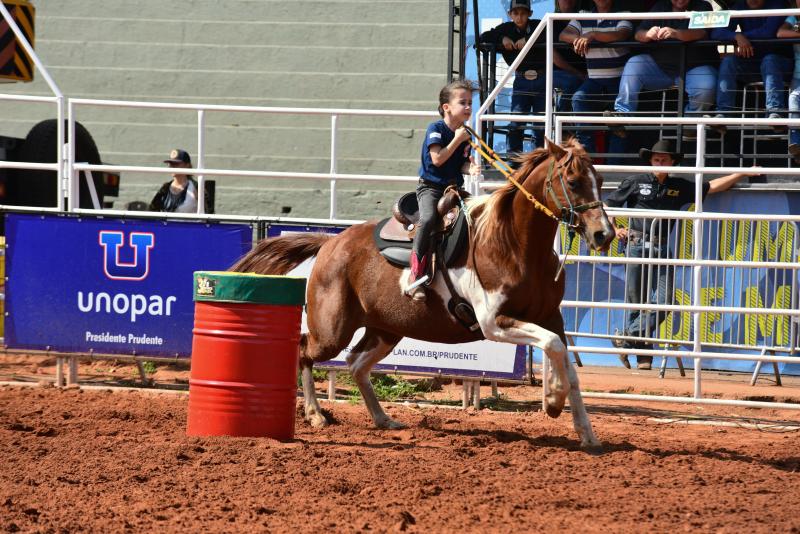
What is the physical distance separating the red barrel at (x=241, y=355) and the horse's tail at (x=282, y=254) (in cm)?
157

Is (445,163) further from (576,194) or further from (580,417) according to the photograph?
(580,417)

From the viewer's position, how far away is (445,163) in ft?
27.3

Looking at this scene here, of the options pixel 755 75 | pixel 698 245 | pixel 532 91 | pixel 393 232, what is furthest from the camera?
pixel 532 91

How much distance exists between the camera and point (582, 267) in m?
12.5

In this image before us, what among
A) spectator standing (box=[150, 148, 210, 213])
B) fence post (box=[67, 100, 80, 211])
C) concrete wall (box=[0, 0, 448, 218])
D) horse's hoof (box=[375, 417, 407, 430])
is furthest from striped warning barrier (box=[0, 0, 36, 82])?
horse's hoof (box=[375, 417, 407, 430])

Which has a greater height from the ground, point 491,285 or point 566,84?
point 566,84

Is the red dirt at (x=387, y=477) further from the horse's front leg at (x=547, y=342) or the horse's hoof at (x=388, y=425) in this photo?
the horse's front leg at (x=547, y=342)

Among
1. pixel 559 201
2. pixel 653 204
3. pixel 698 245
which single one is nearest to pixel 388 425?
pixel 559 201

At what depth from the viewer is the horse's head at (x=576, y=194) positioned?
24.3 feet

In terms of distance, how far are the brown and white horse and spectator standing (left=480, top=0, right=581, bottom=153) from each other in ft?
14.3

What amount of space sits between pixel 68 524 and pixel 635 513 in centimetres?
286

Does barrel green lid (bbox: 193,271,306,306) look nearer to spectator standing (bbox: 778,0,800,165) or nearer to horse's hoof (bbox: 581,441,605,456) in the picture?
horse's hoof (bbox: 581,441,605,456)

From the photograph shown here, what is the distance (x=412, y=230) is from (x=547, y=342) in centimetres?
156

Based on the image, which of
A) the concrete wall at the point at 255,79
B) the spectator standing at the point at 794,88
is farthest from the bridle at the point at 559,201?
the concrete wall at the point at 255,79
